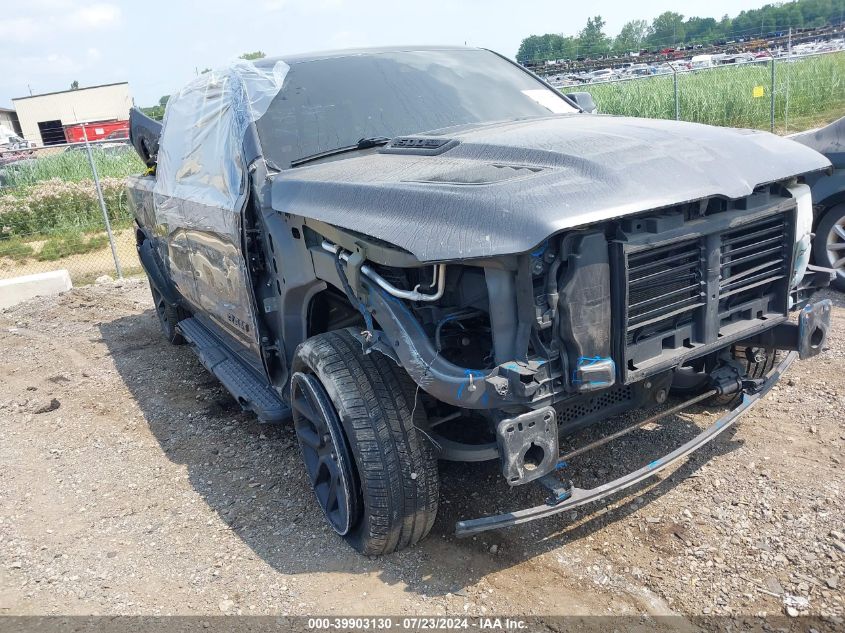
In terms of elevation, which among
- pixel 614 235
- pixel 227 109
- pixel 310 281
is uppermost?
pixel 227 109

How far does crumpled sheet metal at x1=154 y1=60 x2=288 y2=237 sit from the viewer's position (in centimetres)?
383

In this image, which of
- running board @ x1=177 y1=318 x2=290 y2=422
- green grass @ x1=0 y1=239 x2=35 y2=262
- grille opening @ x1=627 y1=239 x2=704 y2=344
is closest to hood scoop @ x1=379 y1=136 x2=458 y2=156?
grille opening @ x1=627 y1=239 x2=704 y2=344

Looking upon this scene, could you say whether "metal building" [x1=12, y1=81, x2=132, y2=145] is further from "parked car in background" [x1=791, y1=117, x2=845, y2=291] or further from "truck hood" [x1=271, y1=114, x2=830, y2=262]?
"truck hood" [x1=271, y1=114, x2=830, y2=262]

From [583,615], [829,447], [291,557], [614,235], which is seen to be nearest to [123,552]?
[291,557]

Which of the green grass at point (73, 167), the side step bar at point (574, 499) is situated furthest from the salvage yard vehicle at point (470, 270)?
the green grass at point (73, 167)

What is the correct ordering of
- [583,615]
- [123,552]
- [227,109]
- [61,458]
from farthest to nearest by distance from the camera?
[61,458], [227,109], [123,552], [583,615]

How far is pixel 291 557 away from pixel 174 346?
4.09 meters

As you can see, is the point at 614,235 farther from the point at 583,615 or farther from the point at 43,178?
the point at 43,178

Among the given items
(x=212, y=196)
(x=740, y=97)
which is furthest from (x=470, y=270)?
(x=740, y=97)

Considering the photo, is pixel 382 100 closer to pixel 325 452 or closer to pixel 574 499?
pixel 325 452

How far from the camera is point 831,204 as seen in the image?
19.6 ft

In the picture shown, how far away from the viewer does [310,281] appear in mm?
3309

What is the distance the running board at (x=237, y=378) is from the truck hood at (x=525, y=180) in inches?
44.2

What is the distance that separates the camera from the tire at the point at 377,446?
9.25 ft
